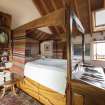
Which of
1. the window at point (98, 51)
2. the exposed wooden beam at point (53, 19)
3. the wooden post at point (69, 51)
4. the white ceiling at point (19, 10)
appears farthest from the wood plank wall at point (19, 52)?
the window at point (98, 51)

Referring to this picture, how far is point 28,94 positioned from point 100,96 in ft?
7.05

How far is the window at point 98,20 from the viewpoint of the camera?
3.84 meters

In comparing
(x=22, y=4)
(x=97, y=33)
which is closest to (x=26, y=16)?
(x=22, y=4)

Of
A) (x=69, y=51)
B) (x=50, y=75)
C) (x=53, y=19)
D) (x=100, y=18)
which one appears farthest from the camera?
(x=100, y=18)

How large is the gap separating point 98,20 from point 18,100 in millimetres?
3790

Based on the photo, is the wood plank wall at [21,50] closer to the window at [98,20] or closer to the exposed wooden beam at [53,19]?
the exposed wooden beam at [53,19]

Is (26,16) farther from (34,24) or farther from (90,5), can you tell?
(90,5)

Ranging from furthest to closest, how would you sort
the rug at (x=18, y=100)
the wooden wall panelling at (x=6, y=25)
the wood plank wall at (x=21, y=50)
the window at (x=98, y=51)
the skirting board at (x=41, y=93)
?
1. the window at (x=98, y=51)
2. the wood plank wall at (x=21, y=50)
3. the wooden wall panelling at (x=6, y=25)
4. the rug at (x=18, y=100)
5. the skirting board at (x=41, y=93)

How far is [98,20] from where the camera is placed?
13.6 feet

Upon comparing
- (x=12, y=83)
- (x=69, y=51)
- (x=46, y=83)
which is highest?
(x=69, y=51)

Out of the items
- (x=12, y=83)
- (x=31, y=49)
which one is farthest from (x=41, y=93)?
(x=31, y=49)

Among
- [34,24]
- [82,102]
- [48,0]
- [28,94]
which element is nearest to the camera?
[82,102]

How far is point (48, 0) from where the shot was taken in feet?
11.7

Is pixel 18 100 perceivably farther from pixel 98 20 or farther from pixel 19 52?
pixel 98 20
